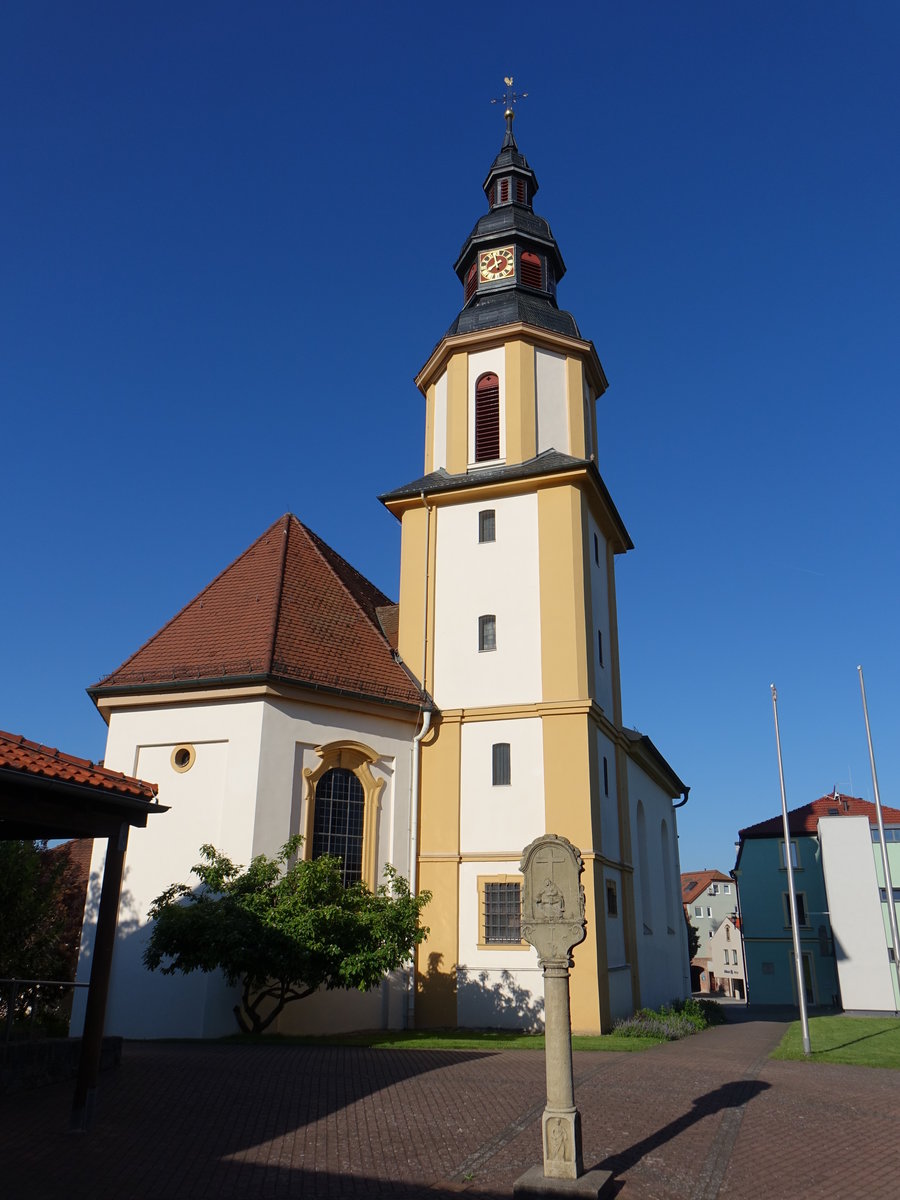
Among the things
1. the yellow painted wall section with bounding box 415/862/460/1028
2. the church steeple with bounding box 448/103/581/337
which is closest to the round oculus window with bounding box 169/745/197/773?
the yellow painted wall section with bounding box 415/862/460/1028

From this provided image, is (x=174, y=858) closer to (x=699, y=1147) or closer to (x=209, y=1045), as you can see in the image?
(x=209, y=1045)

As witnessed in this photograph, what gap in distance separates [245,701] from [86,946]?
5.39 m

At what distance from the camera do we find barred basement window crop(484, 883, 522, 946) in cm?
1889

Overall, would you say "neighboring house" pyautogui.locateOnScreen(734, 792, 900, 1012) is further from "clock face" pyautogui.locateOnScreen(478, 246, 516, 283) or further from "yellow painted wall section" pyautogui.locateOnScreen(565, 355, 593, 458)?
A: "clock face" pyautogui.locateOnScreen(478, 246, 516, 283)

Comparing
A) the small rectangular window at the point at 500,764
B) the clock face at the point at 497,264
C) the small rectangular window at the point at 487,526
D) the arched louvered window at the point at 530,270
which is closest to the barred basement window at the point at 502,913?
the small rectangular window at the point at 500,764

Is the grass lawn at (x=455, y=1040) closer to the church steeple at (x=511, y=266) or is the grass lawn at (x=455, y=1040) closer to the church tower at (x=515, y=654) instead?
the church tower at (x=515, y=654)

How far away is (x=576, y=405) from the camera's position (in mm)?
24344

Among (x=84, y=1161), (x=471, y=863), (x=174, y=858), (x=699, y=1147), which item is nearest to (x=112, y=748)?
(x=174, y=858)

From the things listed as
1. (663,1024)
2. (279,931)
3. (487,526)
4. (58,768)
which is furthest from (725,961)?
(58,768)

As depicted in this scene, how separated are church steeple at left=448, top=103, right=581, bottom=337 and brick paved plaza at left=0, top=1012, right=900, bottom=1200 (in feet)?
60.9

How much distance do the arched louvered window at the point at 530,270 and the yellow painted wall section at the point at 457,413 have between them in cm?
400

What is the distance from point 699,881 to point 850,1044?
74.5 meters

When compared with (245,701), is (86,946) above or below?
below

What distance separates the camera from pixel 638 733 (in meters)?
25.1
